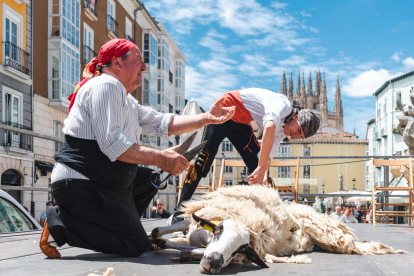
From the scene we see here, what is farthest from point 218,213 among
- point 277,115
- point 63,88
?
point 63,88

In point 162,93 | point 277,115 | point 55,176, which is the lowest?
point 55,176

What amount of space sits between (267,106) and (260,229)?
1.56 meters

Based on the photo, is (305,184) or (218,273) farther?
(305,184)

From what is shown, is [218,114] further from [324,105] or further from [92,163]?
[324,105]

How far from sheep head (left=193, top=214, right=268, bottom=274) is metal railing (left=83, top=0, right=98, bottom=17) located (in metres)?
25.3

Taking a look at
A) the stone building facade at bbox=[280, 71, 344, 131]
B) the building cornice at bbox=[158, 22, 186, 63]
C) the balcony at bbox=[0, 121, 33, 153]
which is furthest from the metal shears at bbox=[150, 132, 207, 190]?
the stone building facade at bbox=[280, 71, 344, 131]

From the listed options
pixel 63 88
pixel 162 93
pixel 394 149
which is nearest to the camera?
pixel 63 88

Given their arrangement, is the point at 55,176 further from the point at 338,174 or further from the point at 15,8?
the point at 338,174

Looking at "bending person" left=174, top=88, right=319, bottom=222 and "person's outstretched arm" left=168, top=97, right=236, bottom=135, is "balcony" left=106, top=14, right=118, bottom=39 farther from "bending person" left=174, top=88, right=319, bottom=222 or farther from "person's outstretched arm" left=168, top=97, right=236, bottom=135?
"person's outstretched arm" left=168, top=97, right=236, bottom=135

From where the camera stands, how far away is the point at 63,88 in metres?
21.9

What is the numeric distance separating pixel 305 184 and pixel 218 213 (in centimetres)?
7002

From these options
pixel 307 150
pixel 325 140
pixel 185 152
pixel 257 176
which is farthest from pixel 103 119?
pixel 325 140

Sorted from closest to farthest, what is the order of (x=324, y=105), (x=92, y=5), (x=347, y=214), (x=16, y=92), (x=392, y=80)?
(x=347, y=214)
(x=16, y=92)
(x=92, y=5)
(x=392, y=80)
(x=324, y=105)

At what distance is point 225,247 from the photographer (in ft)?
7.40
